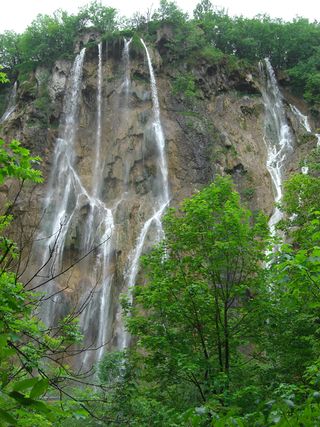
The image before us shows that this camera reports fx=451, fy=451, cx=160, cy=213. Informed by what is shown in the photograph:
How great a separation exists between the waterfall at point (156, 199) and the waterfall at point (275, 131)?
6278 millimetres

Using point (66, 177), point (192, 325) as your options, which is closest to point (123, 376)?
point (192, 325)

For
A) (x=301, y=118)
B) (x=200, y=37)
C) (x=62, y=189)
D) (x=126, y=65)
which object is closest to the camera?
(x=62, y=189)

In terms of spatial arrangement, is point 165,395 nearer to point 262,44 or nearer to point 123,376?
point 123,376

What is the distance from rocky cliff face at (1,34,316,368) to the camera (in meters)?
24.4


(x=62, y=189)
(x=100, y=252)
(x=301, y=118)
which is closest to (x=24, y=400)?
(x=100, y=252)

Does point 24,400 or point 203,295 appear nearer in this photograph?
point 24,400

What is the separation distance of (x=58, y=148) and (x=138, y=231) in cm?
1000

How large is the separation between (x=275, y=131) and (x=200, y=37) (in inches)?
394

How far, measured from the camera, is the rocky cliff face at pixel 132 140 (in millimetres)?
24359

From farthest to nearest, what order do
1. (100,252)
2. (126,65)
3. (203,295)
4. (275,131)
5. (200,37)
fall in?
1. (200,37)
2. (126,65)
3. (275,131)
4. (100,252)
5. (203,295)

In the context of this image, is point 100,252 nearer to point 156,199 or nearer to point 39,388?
point 156,199

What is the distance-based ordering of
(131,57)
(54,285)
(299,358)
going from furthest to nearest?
(131,57) < (54,285) < (299,358)

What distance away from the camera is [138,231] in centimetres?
2391

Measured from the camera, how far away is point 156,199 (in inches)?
1013
